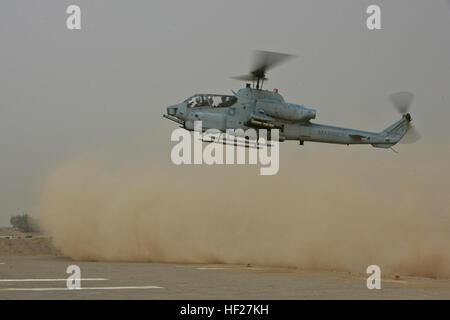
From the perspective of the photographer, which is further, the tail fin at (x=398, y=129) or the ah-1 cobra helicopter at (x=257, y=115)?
the tail fin at (x=398, y=129)

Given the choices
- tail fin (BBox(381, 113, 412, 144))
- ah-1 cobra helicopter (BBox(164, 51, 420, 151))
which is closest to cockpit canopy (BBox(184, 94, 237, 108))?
ah-1 cobra helicopter (BBox(164, 51, 420, 151))

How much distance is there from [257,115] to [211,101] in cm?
222

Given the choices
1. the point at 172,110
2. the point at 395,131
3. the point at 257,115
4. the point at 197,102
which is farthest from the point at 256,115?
the point at 395,131

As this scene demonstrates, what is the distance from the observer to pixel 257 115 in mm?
28938

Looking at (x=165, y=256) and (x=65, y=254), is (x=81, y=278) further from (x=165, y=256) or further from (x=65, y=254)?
(x=65, y=254)

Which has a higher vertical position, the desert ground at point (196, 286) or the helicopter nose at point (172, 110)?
the helicopter nose at point (172, 110)

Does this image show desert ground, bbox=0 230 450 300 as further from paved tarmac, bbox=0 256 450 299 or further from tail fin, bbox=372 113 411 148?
tail fin, bbox=372 113 411 148

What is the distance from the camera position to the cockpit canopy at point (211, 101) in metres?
29.0

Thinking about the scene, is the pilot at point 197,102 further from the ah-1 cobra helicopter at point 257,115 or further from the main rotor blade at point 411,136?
the main rotor blade at point 411,136

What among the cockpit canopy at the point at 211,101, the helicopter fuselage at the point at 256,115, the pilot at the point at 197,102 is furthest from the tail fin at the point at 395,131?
the pilot at the point at 197,102

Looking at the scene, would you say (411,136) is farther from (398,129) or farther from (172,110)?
(172,110)
